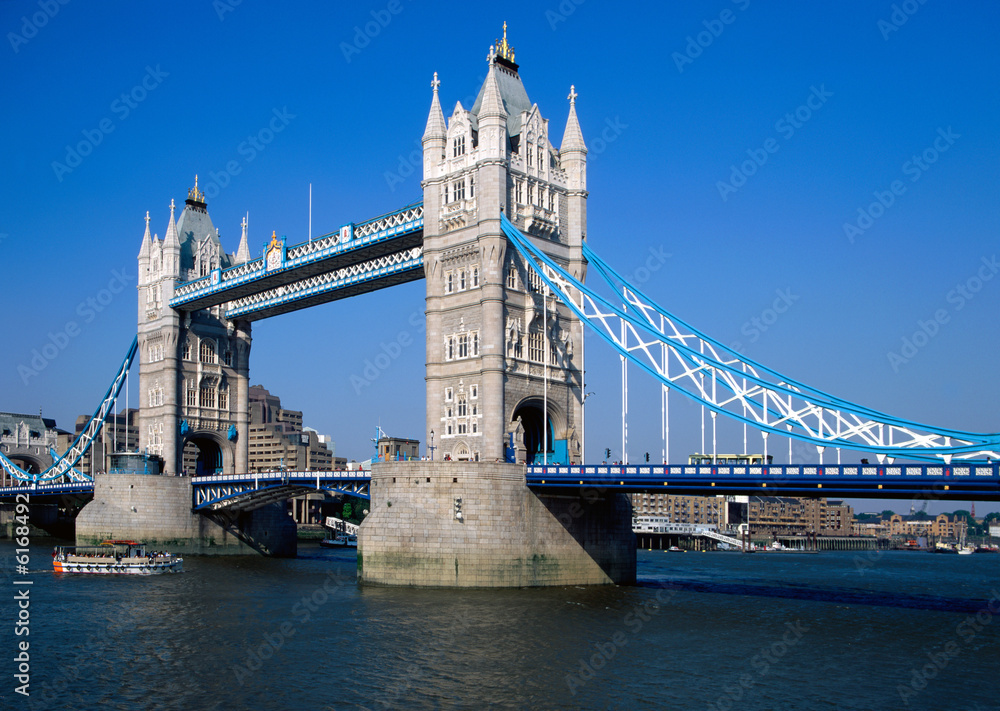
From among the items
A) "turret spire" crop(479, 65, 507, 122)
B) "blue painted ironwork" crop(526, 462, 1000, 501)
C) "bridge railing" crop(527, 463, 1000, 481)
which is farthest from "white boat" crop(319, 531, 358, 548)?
"blue painted ironwork" crop(526, 462, 1000, 501)

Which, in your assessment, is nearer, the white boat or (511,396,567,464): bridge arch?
(511,396,567,464): bridge arch

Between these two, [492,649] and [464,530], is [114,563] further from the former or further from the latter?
[492,649]

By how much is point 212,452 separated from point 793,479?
65984 mm

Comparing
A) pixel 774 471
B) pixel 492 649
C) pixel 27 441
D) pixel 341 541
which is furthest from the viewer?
pixel 27 441

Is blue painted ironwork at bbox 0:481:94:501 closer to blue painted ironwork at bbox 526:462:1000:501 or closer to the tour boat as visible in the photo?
the tour boat

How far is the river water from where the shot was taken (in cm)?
3038

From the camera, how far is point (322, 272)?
77.9m

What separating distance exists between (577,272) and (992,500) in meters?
29.3

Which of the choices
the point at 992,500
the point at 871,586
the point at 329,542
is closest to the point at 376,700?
the point at 992,500

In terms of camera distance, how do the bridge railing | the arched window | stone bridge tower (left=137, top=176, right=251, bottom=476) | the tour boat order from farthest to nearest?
the arched window < stone bridge tower (left=137, top=176, right=251, bottom=476) < the tour boat < the bridge railing

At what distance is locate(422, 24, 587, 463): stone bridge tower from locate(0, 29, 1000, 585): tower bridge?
12 cm

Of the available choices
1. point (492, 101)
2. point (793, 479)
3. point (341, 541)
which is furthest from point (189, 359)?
point (793, 479)

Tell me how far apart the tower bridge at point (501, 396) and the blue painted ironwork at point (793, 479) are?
10cm

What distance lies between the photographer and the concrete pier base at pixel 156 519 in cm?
8262
